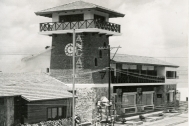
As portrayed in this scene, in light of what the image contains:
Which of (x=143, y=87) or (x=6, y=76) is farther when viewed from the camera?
(x=143, y=87)

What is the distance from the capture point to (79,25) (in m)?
37.9

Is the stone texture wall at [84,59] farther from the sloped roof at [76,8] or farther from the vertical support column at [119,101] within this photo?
the vertical support column at [119,101]

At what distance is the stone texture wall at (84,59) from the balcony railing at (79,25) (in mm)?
989

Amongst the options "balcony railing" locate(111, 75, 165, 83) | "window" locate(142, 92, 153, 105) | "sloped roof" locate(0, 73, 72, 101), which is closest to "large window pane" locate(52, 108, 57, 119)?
"sloped roof" locate(0, 73, 72, 101)

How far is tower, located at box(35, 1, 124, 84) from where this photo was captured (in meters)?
37.8

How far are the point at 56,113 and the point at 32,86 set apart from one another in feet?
10.4

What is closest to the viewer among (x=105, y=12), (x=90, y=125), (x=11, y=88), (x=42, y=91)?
(x=11, y=88)

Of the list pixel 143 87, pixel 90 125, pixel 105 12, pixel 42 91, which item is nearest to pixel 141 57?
pixel 143 87

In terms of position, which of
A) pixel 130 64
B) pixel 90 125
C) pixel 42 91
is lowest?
pixel 90 125

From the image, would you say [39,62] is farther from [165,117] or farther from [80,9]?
[165,117]

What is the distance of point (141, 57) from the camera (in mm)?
50219

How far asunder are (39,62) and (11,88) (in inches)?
564

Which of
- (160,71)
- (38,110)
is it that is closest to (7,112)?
(38,110)

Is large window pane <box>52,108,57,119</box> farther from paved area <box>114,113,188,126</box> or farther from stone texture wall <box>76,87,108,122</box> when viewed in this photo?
paved area <box>114,113,188,126</box>
